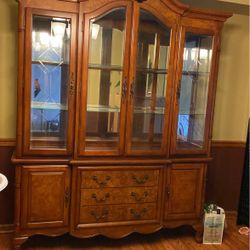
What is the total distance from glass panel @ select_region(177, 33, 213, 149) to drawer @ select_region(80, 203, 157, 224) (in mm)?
591

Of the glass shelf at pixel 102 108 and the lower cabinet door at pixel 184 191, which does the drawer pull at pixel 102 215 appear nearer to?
the lower cabinet door at pixel 184 191

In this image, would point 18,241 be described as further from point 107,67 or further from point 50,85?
point 107,67

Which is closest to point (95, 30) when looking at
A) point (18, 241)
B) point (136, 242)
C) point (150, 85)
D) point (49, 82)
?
point (49, 82)

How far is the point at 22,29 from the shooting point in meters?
2.19

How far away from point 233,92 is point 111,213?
175cm

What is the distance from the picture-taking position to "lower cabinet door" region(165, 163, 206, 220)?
2648 mm

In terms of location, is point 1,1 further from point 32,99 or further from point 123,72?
point 123,72

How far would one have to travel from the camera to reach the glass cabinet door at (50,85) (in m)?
2.29

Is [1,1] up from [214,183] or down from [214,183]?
up

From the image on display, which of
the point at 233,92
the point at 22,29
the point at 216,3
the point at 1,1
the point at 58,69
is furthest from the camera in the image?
the point at 233,92

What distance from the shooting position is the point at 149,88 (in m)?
2.65

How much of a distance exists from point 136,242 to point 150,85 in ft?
4.45

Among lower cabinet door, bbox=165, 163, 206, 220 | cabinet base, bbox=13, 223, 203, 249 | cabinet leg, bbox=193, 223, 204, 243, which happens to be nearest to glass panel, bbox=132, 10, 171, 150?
lower cabinet door, bbox=165, 163, 206, 220

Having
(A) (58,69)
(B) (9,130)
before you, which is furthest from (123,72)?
(B) (9,130)
